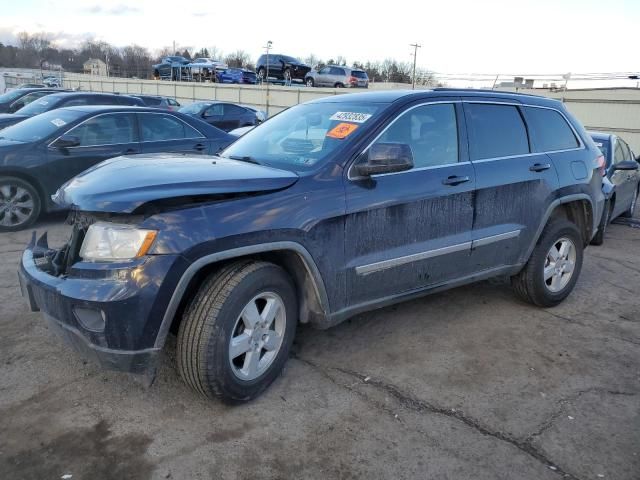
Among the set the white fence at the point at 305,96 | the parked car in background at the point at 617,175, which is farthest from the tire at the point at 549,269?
the white fence at the point at 305,96

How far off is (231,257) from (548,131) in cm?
326

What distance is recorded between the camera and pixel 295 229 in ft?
10.1

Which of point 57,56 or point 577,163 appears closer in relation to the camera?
point 577,163

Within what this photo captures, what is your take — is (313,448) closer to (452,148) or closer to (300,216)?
(300,216)

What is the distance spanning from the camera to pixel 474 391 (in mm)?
3416

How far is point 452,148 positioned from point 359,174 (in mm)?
981

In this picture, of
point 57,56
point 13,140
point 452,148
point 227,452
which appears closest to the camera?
point 227,452

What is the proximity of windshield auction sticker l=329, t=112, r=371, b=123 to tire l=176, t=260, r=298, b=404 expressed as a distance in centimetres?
120

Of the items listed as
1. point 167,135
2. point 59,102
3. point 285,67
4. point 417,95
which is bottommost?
point 167,135

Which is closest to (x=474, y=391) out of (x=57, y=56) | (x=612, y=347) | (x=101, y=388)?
(x=612, y=347)

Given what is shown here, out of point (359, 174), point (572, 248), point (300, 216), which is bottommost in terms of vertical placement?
point (572, 248)

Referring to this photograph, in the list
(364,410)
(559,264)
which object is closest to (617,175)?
(559,264)

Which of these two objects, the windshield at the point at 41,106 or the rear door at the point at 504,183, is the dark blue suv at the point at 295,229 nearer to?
the rear door at the point at 504,183

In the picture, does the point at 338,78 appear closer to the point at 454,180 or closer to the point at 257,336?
the point at 454,180
